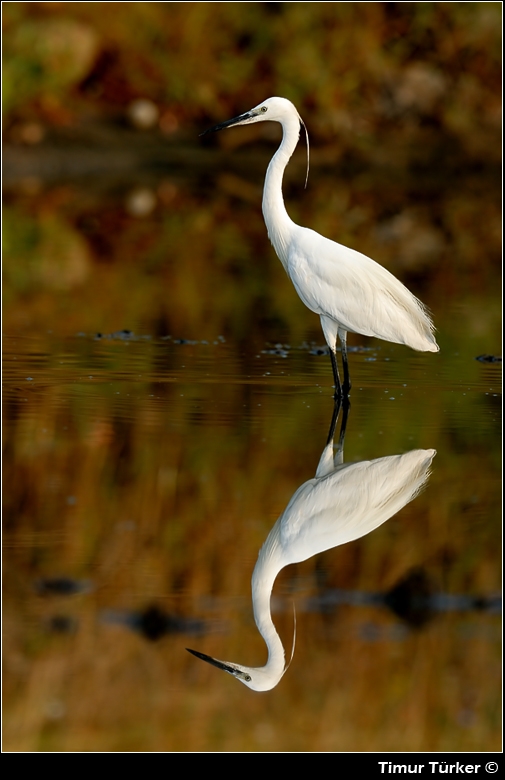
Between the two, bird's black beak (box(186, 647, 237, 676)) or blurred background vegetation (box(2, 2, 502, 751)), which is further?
bird's black beak (box(186, 647, 237, 676))

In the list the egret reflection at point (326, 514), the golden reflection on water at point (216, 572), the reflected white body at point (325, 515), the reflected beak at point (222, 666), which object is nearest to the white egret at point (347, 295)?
the golden reflection on water at point (216, 572)

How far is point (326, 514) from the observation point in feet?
13.8

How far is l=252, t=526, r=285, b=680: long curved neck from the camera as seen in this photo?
322 centimetres

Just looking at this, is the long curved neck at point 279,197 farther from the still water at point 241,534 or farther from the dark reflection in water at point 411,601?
the dark reflection in water at point 411,601

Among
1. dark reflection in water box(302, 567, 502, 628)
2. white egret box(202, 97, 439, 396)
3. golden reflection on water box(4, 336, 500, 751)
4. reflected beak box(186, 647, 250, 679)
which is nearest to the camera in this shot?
golden reflection on water box(4, 336, 500, 751)

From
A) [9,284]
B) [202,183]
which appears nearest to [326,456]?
[9,284]

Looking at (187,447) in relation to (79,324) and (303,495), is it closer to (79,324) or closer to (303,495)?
(303,495)

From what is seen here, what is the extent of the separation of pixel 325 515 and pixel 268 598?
73 cm

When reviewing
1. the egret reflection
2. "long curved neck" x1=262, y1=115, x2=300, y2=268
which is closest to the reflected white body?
the egret reflection

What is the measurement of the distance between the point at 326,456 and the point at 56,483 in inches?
42.7

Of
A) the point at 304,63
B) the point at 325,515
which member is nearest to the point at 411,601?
the point at 325,515

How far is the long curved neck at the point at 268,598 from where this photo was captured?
322 cm

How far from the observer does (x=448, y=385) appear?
6.48 meters

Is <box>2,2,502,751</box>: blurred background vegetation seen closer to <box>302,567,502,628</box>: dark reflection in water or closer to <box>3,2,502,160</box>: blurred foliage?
<box>302,567,502,628</box>: dark reflection in water
